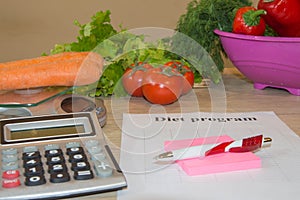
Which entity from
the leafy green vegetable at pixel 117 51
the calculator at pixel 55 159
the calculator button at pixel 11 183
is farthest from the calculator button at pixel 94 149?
the leafy green vegetable at pixel 117 51

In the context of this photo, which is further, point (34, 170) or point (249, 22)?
point (249, 22)

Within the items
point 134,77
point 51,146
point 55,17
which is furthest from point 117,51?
point 55,17

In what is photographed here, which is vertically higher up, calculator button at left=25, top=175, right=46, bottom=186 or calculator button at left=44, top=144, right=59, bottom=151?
calculator button at left=25, top=175, right=46, bottom=186

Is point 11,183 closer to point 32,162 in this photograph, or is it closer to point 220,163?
point 32,162

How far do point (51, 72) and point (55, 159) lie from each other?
24 centimetres

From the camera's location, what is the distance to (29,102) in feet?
2.39

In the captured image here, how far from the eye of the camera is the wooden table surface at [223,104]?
2.82ft

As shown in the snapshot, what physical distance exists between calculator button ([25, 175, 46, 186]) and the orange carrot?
27cm

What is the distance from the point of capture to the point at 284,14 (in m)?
0.94

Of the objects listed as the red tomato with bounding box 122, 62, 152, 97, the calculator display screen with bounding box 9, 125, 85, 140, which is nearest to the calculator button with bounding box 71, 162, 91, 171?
the calculator display screen with bounding box 9, 125, 85, 140

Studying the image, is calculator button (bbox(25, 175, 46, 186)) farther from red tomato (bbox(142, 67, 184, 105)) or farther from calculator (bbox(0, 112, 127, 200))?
red tomato (bbox(142, 67, 184, 105))

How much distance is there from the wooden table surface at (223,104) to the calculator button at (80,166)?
203mm

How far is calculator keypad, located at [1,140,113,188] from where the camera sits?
1.81ft

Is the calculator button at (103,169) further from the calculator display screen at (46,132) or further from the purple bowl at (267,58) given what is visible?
the purple bowl at (267,58)
